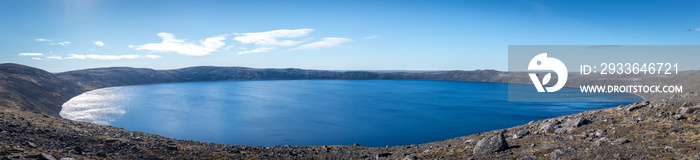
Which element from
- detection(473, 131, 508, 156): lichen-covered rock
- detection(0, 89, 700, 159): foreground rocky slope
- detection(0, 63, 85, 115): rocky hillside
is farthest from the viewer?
detection(0, 63, 85, 115): rocky hillside

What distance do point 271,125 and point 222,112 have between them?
2717 centimetres

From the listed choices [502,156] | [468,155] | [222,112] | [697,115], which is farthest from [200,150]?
[222,112]

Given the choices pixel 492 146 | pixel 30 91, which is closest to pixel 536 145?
pixel 492 146

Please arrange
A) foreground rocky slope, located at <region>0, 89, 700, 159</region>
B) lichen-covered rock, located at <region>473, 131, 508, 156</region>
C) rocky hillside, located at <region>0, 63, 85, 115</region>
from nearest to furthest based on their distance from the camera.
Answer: foreground rocky slope, located at <region>0, 89, 700, 159</region>, lichen-covered rock, located at <region>473, 131, 508, 156</region>, rocky hillside, located at <region>0, 63, 85, 115</region>

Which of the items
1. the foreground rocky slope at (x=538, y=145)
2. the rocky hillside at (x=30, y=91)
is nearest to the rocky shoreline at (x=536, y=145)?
the foreground rocky slope at (x=538, y=145)

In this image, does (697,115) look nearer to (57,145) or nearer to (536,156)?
(536,156)

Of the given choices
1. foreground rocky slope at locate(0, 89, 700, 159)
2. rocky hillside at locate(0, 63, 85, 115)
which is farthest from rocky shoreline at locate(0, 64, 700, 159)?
rocky hillside at locate(0, 63, 85, 115)

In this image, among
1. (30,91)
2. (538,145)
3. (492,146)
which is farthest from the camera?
(30,91)

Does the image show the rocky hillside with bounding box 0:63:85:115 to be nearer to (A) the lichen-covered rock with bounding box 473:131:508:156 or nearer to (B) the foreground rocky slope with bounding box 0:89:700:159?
(B) the foreground rocky slope with bounding box 0:89:700:159

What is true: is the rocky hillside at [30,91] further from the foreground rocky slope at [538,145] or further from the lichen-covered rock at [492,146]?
the lichen-covered rock at [492,146]

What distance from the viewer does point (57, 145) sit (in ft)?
66.8

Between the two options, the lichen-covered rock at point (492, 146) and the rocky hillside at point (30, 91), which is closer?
the lichen-covered rock at point (492, 146)

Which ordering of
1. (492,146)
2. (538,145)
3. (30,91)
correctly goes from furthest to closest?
(30,91) < (538,145) < (492,146)

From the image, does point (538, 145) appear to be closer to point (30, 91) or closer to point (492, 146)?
point (492, 146)
